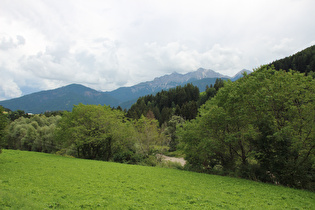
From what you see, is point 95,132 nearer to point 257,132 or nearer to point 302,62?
point 257,132

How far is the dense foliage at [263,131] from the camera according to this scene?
17422 millimetres

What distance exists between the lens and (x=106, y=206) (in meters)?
9.95

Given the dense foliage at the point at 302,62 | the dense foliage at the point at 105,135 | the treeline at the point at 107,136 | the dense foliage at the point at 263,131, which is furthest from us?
the dense foliage at the point at 302,62

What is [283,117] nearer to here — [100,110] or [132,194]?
[132,194]

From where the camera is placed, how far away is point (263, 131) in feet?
64.6

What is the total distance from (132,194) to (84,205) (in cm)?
368

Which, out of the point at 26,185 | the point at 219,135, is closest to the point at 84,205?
the point at 26,185

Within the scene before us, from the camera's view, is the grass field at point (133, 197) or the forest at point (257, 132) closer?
the grass field at point (133, 197)

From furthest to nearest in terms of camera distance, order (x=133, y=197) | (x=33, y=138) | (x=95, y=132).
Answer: (x=33, y=138)
(x=95, y=132)
(x=133, y=197)

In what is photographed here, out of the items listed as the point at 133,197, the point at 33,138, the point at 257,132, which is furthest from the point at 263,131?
the point at 33,138

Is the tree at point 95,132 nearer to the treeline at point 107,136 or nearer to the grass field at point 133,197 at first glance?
the treeline at point 107,136

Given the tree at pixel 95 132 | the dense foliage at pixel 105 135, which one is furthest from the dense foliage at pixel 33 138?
the dense foliage at pixel 105 135

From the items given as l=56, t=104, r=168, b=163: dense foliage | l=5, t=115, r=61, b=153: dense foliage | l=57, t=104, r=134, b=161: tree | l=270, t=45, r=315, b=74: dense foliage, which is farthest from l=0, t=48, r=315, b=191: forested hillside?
l=270, t=45, r=315, b=74: dense foliage

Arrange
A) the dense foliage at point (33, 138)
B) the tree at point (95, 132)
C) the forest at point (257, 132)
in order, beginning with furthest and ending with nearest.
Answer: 1. the dense foliage at point (33, 138)
2. the tree at point (95, 132)
3. the forest at point (257, 132)
